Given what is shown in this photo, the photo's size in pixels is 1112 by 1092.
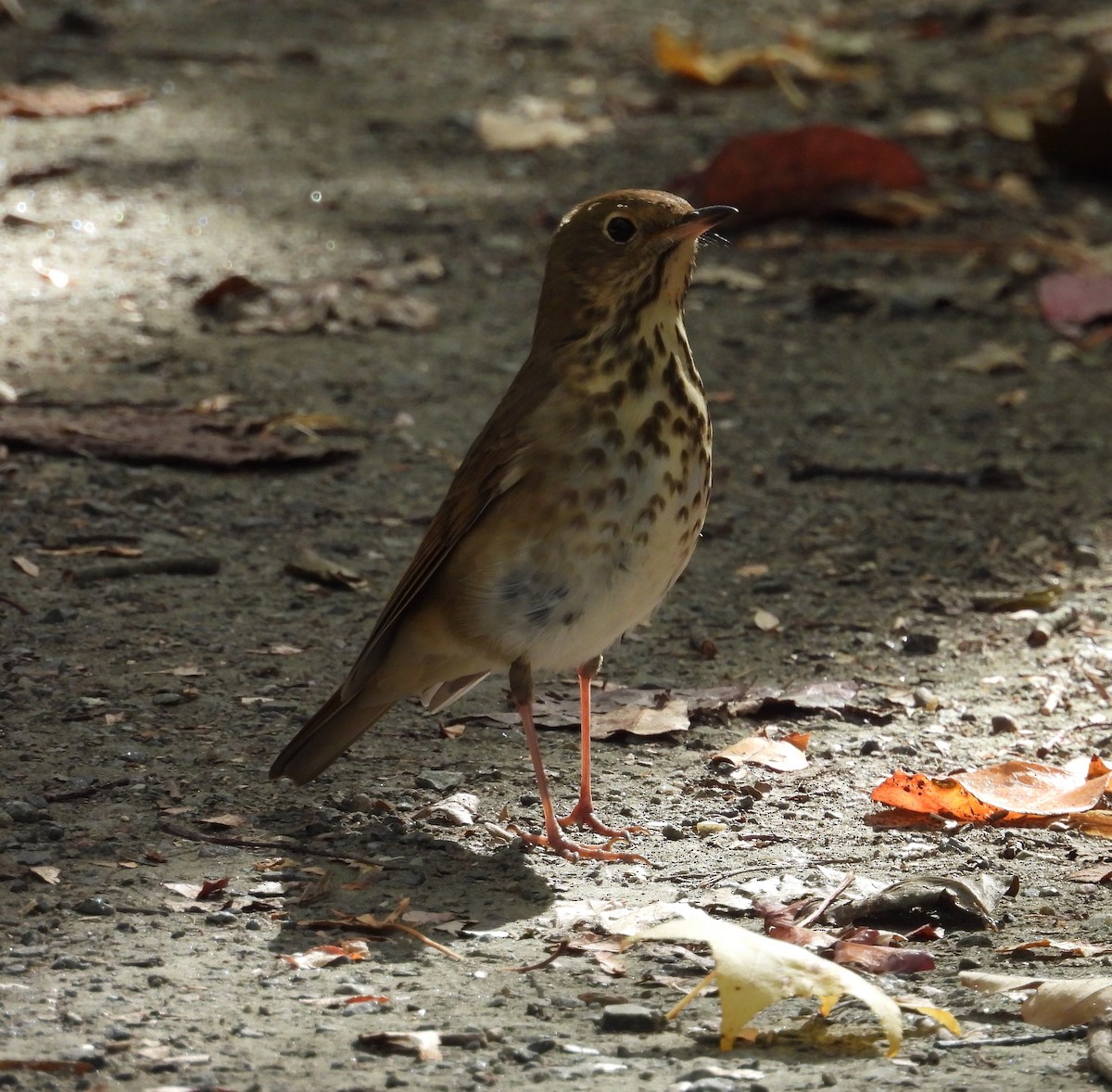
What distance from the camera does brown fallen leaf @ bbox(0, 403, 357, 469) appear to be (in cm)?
597

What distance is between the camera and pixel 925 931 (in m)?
3.54

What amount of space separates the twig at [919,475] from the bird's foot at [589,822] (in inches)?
Answer: 93.4

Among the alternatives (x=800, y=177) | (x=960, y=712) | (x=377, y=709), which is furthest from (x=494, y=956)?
(x=800, y=177)

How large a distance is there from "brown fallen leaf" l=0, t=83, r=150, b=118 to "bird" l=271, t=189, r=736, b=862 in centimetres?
571

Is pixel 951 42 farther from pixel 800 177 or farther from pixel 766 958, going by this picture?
pixel 766 958

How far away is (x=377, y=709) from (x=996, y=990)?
5.25 ft

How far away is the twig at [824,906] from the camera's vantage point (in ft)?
11.7

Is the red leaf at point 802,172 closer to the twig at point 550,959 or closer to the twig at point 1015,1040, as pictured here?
the twig at point 550,959

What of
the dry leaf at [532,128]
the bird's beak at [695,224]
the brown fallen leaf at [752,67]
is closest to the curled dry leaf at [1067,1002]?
the bird's beak at [695,224]

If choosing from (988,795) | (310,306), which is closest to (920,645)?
(988,795)

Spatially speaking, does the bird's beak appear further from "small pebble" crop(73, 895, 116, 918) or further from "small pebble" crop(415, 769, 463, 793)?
"small pebble" crop(73, 895, 116, 918)

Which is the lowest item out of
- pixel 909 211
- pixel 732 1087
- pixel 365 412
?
pixel 732 1087

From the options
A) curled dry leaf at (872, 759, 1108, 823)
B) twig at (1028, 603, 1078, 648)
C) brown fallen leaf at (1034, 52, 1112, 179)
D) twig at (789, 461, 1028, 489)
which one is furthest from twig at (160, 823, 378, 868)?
brown fallen leaf at (1034, 52, 1112, 179)

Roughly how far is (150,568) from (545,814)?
1.74 meters
